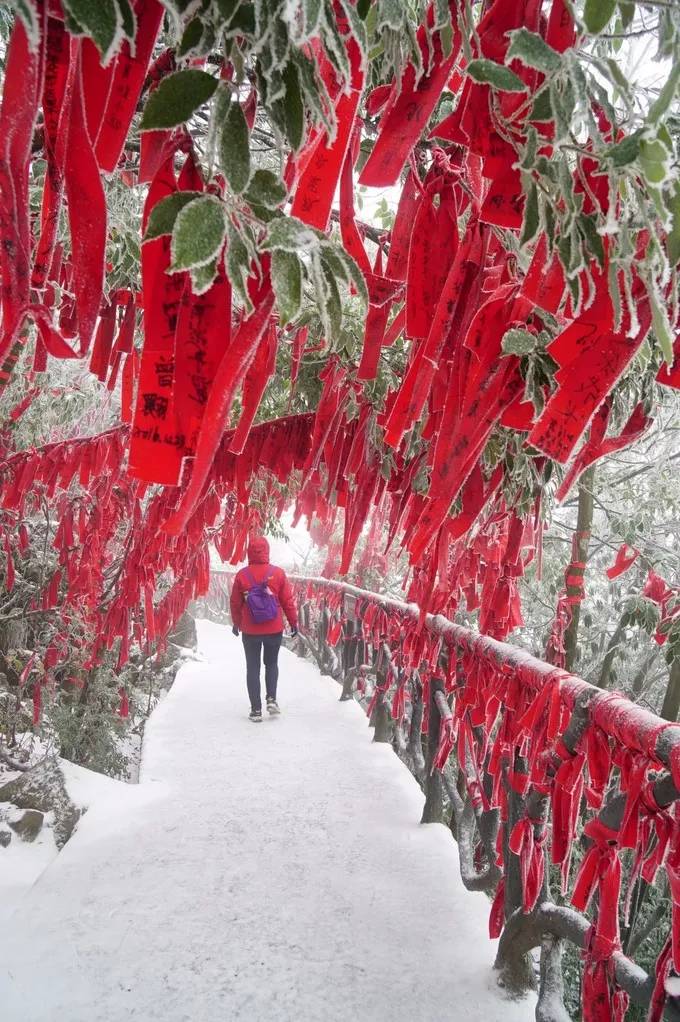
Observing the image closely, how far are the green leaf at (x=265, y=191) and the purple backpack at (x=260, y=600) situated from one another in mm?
4062

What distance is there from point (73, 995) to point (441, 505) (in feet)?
5.45

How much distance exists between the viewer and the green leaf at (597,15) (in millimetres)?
430

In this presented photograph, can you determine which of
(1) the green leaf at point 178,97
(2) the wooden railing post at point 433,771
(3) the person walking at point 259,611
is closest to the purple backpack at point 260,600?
(3) the person walking at point 259,611

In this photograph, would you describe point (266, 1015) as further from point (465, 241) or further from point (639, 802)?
point (465, 241)

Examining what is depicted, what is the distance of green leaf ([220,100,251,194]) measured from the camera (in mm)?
355

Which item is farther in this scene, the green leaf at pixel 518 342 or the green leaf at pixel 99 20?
the green leaf at pixel 518 342

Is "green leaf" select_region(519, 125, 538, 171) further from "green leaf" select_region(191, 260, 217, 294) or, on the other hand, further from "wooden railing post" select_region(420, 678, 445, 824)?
"wooden railing post" select_region(420, 678, 445, 824)

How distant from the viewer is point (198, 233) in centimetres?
34

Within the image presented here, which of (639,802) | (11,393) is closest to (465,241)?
(639,802)

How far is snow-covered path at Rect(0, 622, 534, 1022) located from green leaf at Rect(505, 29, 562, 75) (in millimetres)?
1867

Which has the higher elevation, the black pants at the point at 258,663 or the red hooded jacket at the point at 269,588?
the red hooded jacket at the point at 269,588

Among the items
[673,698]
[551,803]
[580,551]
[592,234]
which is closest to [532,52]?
[592,234]

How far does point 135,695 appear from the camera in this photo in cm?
540

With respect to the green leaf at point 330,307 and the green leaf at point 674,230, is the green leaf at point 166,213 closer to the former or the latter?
the green leaf at point 330,307
